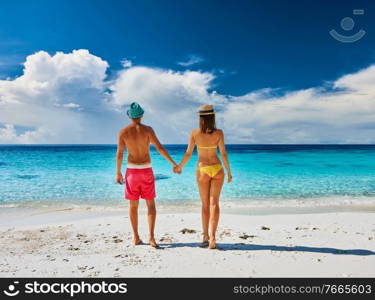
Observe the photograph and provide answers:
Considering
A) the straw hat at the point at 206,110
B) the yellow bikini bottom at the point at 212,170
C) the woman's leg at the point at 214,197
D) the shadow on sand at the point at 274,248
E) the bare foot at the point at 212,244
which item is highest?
the straw hat at the point at 206,110

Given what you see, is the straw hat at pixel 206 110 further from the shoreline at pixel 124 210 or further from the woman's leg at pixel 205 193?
the shoreline at pixel 124 210

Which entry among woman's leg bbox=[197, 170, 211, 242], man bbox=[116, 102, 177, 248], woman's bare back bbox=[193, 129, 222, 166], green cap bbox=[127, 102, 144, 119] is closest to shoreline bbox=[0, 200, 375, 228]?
woman's leg bbox=[197, 170, 211, 242]

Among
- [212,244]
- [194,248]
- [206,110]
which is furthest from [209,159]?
[194,248]

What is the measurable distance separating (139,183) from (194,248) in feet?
4.33

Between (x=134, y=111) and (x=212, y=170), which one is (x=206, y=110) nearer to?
(x=212, y=170)

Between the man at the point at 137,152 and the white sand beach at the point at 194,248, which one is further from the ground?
the man at the point at 137,152

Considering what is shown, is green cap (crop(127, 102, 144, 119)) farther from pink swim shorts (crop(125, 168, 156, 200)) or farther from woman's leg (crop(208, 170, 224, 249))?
woman's leg (crop(208, 170, 224, 249))

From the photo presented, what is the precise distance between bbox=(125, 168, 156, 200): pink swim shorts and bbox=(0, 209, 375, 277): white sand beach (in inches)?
33.6

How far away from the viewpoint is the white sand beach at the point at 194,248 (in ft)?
12.5

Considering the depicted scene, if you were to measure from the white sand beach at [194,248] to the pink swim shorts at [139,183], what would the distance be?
0.85 metres

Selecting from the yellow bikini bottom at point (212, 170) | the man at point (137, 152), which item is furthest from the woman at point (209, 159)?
the man at point (137, 152)

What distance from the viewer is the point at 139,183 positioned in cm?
466

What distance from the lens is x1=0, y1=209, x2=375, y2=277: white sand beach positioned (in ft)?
12.5

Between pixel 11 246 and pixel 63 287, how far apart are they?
7.23 feet
